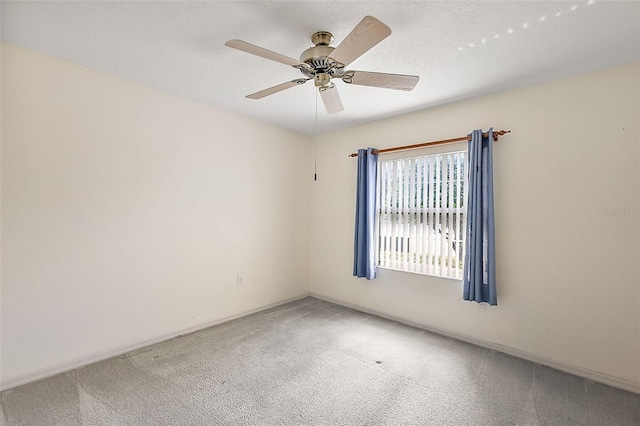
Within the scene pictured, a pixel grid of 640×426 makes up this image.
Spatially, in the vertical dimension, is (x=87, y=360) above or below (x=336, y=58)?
below

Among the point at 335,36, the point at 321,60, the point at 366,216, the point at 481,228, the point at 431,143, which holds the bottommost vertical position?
the point at 481,228

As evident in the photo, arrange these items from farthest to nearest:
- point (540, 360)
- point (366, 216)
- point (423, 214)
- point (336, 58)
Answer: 1. point (366, 216)
2. point (423, 214)
3. point (540, 360)
4. point (336, 58)

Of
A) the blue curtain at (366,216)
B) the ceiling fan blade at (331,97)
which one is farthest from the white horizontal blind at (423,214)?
the ceiling fan blade at (331,97)

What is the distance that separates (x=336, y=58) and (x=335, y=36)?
0.33 meters

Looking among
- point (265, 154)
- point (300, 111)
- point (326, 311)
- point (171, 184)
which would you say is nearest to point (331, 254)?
point (326, 311)

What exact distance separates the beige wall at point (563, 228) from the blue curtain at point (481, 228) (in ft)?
0.48

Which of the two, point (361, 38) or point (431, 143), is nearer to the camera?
point (361, 38)

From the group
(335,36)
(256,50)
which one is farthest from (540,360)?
(256,50)

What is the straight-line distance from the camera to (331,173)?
4.29 meters

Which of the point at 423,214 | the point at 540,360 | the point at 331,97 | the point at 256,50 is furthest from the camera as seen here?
the point at 423,214

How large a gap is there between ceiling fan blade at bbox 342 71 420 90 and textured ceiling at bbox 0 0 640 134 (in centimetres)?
27

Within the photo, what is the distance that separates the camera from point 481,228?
A: 279 centimetres

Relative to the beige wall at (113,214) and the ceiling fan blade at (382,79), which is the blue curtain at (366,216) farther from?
the ceiling fan blade at (382,79)

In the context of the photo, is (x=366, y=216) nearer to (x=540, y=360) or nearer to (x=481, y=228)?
(x=481, y=228)
